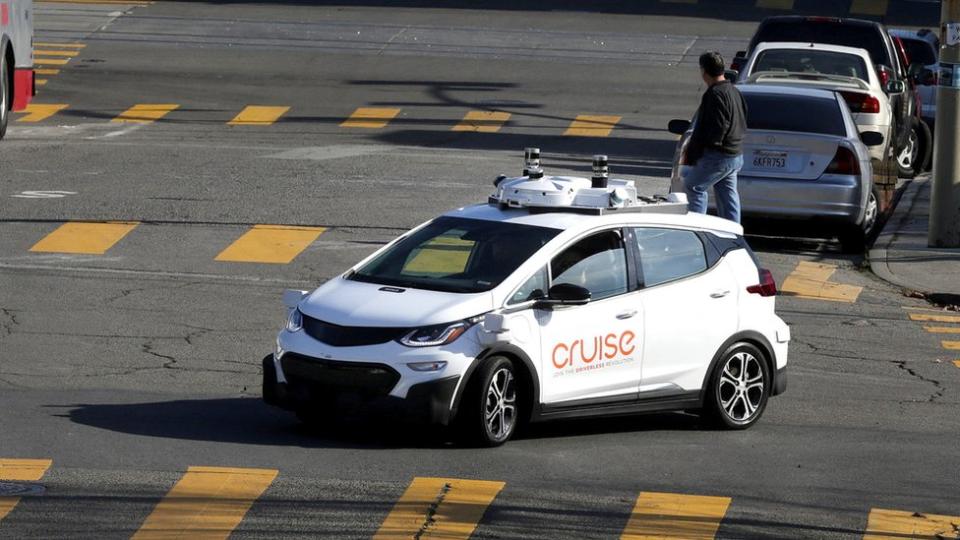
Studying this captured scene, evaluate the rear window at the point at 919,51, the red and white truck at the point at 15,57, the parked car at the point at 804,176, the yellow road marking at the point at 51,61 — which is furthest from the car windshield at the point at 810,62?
the yellow road marking at the point at 51,61

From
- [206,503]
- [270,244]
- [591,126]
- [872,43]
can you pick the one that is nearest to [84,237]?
[270,244]

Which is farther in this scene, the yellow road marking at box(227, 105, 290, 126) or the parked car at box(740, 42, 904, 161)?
the yellow road marking at box(227, 105, 290, 126)

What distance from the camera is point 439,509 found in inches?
353

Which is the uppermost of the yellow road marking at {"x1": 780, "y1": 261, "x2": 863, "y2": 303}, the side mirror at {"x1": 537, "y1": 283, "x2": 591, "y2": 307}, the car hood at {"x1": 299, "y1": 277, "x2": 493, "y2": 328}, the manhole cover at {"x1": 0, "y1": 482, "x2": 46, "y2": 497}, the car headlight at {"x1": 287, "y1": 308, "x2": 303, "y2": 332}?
the side mirror at {"x1": 537, "y1": 283, "x2": 591, "y2": 307}

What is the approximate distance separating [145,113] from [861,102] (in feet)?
39.4

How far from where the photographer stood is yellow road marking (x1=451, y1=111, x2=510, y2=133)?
27266 mm

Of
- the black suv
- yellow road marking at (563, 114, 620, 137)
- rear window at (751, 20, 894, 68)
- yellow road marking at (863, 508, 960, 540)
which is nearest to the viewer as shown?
yellow road marking at (863, 508, 960, 540)

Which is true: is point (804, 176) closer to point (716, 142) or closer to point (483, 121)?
point (716, 142)

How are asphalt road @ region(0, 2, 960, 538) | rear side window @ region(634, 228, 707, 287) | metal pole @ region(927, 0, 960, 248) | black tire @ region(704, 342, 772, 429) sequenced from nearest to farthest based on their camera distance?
1. asphalt road @ region(0, 2, 960, 538)
2. rear side window @ region(634, 228, 707, 287)
3. black tire @ region(704, 342, 772, 429)
4. metal pole @ region(927, 0, 960, 248)

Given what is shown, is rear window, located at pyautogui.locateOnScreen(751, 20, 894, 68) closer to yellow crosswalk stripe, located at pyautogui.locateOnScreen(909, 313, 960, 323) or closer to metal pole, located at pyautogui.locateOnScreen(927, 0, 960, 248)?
metal pole, located at pyautogui.locateOnScreen(927, 0, 960, 248)

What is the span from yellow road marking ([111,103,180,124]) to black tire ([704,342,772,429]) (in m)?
17.4

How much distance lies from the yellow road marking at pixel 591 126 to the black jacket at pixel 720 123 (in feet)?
36.5

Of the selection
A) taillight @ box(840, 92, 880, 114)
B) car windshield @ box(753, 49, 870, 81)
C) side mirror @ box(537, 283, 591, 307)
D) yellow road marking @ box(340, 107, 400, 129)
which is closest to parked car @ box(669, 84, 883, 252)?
taillight @ box(840, 92, 880, 114)

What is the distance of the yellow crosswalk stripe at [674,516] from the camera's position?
28.4 ft
